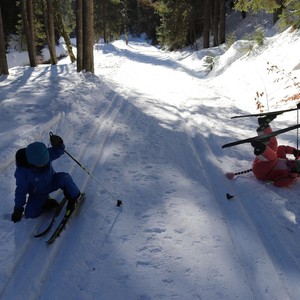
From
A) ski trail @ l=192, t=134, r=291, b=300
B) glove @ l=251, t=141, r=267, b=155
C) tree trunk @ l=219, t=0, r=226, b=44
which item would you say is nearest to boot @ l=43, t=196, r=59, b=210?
ski trail @ l=192, t=134, r=291, b=300

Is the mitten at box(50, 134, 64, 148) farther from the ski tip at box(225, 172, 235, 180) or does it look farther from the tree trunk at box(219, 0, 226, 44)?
the tree trunk at box(219, 0, 226, 44)

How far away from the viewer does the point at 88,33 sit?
48.0 feet

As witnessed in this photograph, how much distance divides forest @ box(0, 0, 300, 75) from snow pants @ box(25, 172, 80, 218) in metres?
9.46

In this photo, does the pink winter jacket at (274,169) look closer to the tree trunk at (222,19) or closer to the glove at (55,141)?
the glove at (55,141)

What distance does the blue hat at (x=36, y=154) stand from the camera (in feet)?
13.5

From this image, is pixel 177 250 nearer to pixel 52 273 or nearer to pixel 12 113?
pixel 52 273

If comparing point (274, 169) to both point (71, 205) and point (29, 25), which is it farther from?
point (29, 25)

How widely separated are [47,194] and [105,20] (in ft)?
159

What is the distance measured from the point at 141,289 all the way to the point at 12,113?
7.08 metres

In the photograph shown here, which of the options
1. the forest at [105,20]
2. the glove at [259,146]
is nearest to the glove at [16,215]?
the glove at [259,146]

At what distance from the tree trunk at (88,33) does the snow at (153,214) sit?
5891 mm

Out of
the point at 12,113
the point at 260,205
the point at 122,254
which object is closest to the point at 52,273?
the point at 122,254

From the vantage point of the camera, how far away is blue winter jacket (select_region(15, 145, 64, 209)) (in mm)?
4277

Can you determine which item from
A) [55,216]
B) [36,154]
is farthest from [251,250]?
[36,154]
